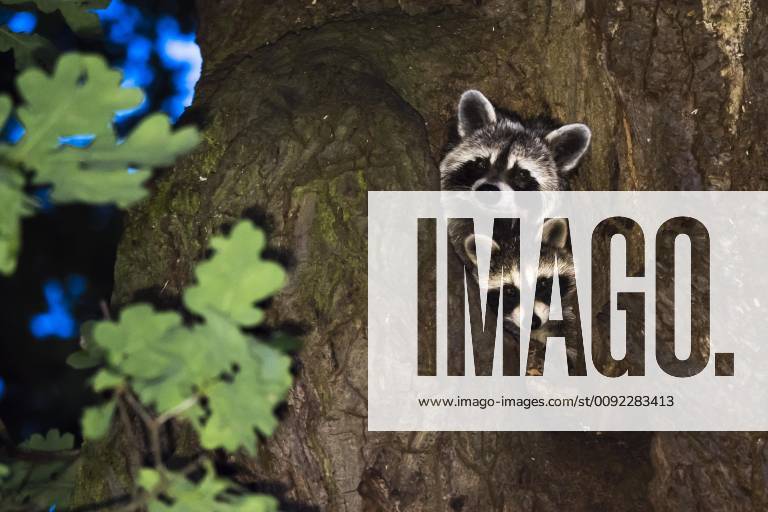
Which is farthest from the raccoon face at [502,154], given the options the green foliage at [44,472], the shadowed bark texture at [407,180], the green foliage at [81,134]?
the green foliage at [81,134]

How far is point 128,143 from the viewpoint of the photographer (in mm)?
1084

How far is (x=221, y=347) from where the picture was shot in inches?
41.3

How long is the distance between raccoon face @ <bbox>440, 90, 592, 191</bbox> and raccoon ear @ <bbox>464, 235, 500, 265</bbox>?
0.71 feet

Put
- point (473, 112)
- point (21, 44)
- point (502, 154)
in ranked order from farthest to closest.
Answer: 1. point (502, 154)
2. point (473, 112)
3. point (21, 44)

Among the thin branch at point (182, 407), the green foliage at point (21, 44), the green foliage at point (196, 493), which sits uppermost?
the green foliage at point (21, 44)

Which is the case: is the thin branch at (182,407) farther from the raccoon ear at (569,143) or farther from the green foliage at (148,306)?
the raccoon ear at (569,143)

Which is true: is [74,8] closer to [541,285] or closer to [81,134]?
[81,134]

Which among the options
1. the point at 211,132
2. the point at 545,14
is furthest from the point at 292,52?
the point at 545,14

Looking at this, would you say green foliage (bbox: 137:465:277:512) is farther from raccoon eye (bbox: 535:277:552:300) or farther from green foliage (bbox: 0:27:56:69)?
raccoon eye (bbox: 535:277:552:300)

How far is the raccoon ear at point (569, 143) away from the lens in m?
3.17

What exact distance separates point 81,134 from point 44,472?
1.53m

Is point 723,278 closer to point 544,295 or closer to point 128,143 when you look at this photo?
point 544,295

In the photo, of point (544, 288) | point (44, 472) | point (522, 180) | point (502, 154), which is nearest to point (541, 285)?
point (544, 288)

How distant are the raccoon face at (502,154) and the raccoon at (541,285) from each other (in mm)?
243
